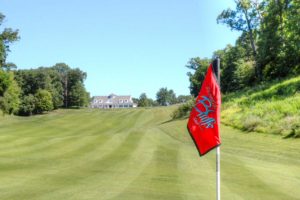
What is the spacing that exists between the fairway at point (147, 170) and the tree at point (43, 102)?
3492 inches

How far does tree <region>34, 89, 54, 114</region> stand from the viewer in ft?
352

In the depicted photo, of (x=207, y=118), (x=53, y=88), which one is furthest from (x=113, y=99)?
(x=207, y=118)

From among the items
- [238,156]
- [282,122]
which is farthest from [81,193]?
[282,122]

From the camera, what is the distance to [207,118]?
7.39 m

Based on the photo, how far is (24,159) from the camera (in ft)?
53.7

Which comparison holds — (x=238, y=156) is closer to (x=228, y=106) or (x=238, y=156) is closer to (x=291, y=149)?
(x=291, y=149)

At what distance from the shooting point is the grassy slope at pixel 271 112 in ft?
69.0

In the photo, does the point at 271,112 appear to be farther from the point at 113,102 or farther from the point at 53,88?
the point at 113,102

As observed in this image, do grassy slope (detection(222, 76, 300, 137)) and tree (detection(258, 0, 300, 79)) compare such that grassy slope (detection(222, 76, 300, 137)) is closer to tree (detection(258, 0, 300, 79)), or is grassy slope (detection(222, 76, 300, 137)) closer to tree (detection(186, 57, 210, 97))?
tree (detection(258, 0, 300, 79))

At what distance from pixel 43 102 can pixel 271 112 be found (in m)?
90.4

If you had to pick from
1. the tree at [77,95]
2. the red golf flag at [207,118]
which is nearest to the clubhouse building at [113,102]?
the tree at [77,95]

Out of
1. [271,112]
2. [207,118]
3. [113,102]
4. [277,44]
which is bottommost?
[207,118]

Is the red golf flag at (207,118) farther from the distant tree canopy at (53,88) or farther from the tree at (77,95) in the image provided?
the tree at (77,95)

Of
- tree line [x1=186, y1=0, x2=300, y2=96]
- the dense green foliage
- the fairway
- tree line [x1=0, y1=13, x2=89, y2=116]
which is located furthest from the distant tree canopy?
the fairway
